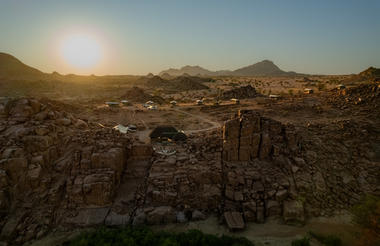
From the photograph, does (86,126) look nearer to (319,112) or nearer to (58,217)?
(58,217)

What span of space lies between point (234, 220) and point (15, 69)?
9439 centimetres

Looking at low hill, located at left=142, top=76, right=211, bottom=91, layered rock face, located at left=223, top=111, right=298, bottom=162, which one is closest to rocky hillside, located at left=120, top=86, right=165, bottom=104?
low hill, located at left=142, top=76, right=211, bottom=91

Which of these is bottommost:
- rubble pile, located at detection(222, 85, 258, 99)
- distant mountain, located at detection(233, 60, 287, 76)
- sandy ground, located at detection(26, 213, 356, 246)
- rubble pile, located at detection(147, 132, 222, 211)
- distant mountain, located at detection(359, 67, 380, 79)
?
sandy ground, located at detection(26, 213, 356, 246)

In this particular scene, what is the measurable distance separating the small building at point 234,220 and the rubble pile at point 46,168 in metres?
5.41

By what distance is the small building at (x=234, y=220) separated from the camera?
29.1 feet

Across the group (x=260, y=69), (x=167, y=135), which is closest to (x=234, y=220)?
(x=167, y=135)

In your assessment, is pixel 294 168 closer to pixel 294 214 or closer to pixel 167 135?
pixel 294 214

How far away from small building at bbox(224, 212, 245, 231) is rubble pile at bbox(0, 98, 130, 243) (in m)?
5.41

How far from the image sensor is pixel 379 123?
14430mm

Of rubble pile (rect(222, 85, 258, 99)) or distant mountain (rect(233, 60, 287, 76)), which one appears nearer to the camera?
rubble pile (rect(222, 85, 258, 99))

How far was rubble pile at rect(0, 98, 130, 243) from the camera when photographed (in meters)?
9.17

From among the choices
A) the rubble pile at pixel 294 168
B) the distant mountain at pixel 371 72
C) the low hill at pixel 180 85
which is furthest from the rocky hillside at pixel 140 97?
the distant mountain at pixel 371 72

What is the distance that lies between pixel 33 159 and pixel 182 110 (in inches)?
763

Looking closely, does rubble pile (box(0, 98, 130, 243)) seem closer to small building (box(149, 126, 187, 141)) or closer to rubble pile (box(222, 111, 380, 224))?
small building (box(149, 126, 187, 141))
